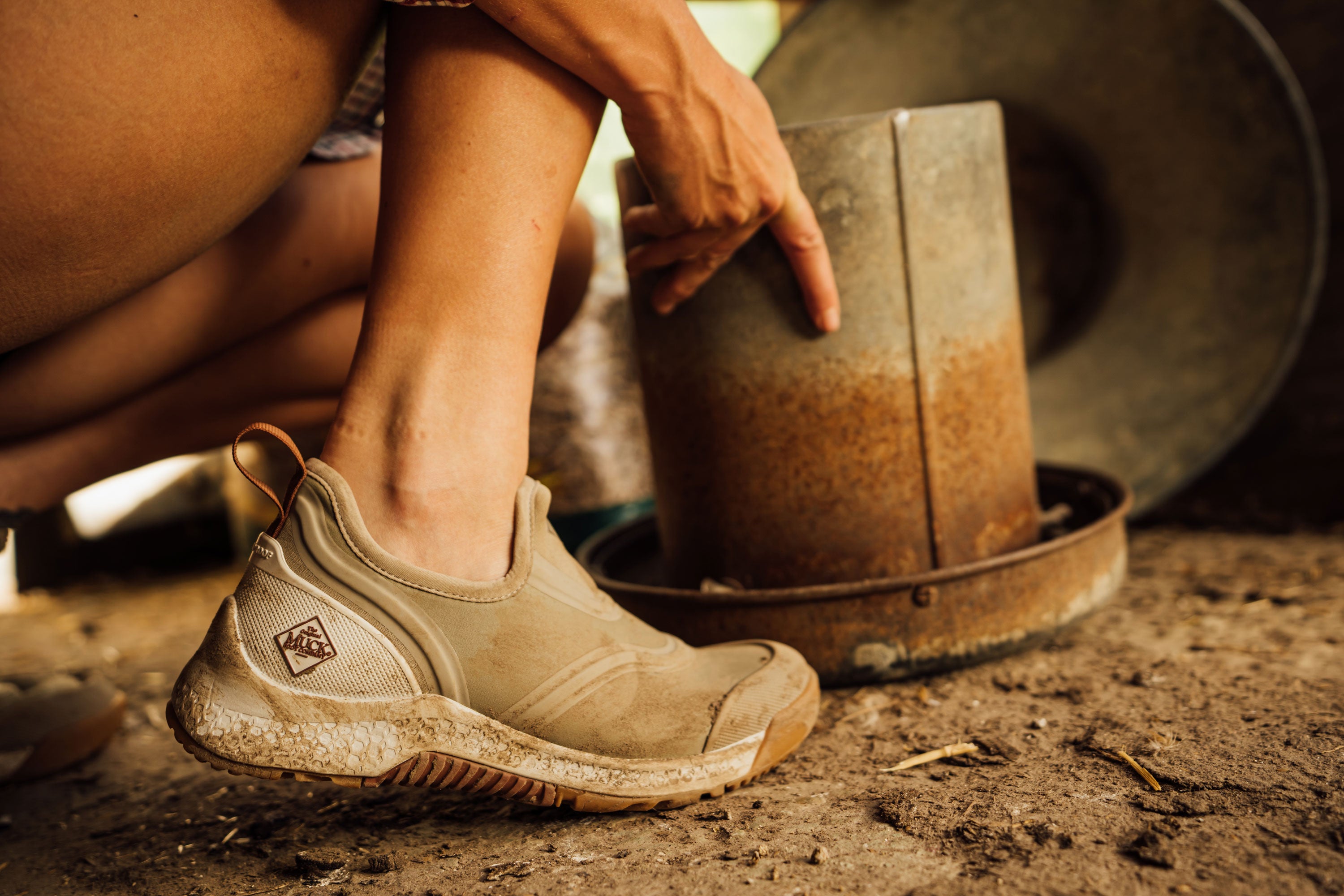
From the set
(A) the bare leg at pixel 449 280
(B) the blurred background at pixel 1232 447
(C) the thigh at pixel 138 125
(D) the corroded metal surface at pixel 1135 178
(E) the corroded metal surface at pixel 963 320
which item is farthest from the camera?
(B) the blurred background at pixel 1232 447

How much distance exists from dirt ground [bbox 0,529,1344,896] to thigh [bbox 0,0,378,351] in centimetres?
55

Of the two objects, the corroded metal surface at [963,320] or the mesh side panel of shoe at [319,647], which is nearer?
the mesh side panel of shoe at [319,647]

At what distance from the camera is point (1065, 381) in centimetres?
198

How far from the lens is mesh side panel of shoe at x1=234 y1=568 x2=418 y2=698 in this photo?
0.80 metres

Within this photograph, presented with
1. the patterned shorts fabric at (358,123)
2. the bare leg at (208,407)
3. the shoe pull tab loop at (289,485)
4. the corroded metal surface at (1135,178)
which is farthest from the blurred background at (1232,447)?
the shoe pull tab loop at (289,485)

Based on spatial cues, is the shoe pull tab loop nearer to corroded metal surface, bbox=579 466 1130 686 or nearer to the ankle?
the ankle

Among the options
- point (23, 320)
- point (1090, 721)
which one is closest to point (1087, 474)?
point (1090, 721)

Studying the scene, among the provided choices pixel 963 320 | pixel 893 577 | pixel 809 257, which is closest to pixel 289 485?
pixel 809 257

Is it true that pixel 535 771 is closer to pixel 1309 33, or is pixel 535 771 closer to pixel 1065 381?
pixel 1065 381

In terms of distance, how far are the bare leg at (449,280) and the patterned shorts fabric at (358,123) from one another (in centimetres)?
44

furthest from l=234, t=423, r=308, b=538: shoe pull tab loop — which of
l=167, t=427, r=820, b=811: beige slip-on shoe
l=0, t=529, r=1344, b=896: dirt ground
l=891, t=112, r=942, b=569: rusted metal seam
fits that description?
l=891, t=112, r=942, b=569: rusted metal seam

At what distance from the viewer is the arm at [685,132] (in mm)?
802

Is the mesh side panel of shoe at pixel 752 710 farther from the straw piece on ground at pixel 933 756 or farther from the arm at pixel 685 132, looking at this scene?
the arm at pixel 685 132

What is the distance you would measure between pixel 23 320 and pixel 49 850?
1.83 feet
